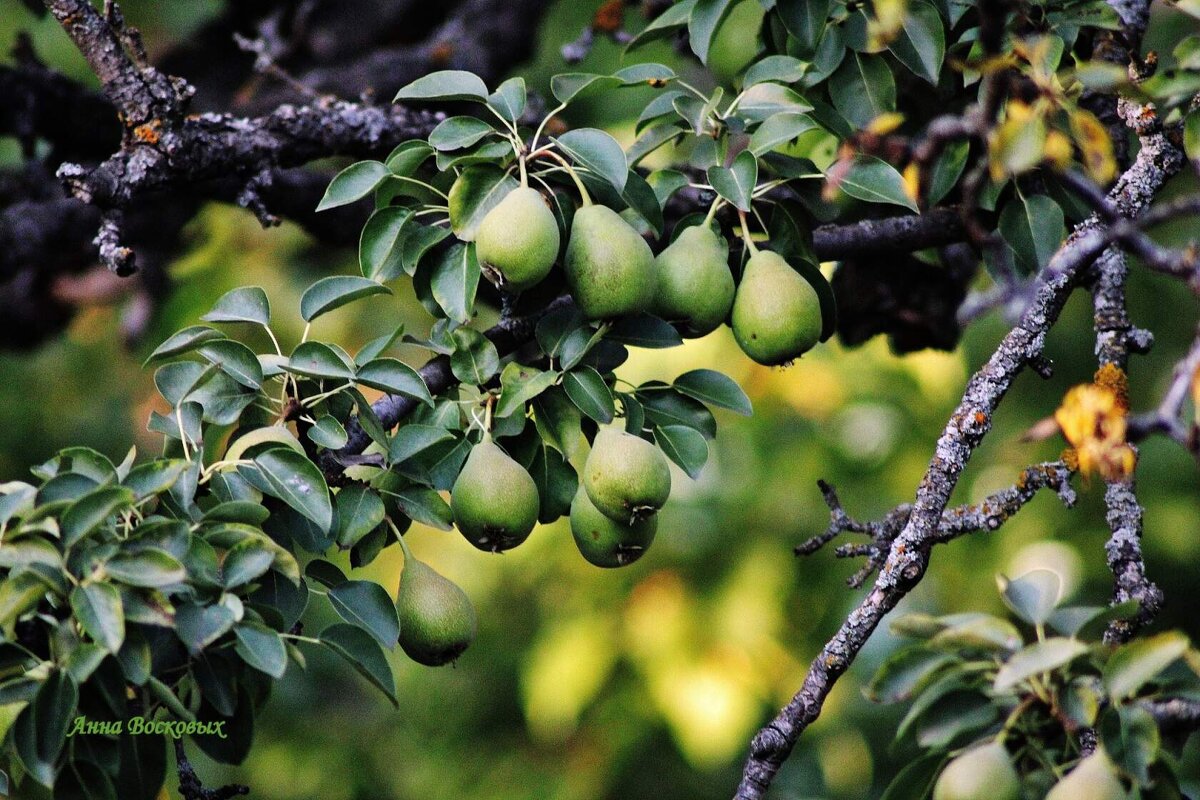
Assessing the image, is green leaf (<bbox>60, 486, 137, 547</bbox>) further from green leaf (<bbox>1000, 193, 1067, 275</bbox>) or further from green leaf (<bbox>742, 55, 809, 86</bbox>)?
green leaf (<bbox>1000, 193, 1067, 275</bbox>)

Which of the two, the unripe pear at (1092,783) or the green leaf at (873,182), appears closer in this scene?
the unripe pear at (1092,783)

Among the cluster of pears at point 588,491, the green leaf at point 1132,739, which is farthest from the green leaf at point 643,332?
the green leaf at point 1132,739

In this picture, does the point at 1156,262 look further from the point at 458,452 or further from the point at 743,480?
the point at 743,480

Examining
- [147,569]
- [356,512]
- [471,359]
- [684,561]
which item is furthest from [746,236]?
[684,561]

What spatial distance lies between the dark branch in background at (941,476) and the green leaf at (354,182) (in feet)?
2.49

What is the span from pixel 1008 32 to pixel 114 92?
1257 mm

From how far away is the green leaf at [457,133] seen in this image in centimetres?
147

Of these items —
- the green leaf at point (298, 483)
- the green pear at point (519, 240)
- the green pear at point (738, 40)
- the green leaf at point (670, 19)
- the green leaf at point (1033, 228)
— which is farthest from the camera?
the green pear at point (738, 40)

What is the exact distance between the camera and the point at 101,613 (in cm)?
111

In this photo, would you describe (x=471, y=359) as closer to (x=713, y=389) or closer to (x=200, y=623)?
(x=713, y=389)

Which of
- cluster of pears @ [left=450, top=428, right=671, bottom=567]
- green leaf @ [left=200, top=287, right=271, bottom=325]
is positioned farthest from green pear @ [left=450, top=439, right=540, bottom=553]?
green leaf @ [left=200, top=287, right=271, bottom=325]

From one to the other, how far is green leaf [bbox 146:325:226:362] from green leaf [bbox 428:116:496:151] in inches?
13.2

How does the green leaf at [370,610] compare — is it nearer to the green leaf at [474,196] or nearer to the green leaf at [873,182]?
the green leaf at [474,196]

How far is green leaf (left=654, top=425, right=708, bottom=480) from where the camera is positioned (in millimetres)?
1530
